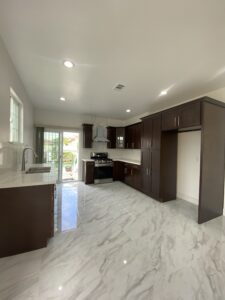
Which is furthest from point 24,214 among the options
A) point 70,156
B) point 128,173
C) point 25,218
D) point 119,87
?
point 70,156

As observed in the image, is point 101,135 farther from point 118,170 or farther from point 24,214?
point 24,214

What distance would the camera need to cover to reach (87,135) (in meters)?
5.73

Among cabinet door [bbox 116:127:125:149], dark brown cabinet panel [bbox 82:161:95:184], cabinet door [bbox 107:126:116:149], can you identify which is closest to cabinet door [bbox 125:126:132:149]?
cabinet door [bbox 116:127:125:149]

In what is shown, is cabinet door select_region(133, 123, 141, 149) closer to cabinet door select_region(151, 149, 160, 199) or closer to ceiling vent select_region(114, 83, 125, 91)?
cabinet door select_region(151, 149, 160, 199)

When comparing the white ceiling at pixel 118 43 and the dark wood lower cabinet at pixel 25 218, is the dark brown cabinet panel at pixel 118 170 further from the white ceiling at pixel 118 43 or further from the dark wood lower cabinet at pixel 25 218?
the dark wood lower cabinet at pixel 25 218

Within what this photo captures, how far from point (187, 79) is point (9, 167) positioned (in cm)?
349

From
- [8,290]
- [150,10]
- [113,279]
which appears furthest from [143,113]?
[8,290]

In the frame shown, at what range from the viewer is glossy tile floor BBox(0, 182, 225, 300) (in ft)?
4.59

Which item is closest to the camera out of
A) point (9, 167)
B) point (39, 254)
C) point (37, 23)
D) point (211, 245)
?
point (37, 23)

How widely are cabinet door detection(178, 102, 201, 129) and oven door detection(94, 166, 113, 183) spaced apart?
10.7 feet

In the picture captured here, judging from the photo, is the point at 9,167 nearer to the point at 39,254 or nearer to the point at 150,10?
the point at 39,254

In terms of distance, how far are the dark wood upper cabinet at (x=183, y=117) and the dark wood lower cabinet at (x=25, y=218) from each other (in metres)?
2.70

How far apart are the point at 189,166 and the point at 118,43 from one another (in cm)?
313

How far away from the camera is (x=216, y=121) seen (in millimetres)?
2840
